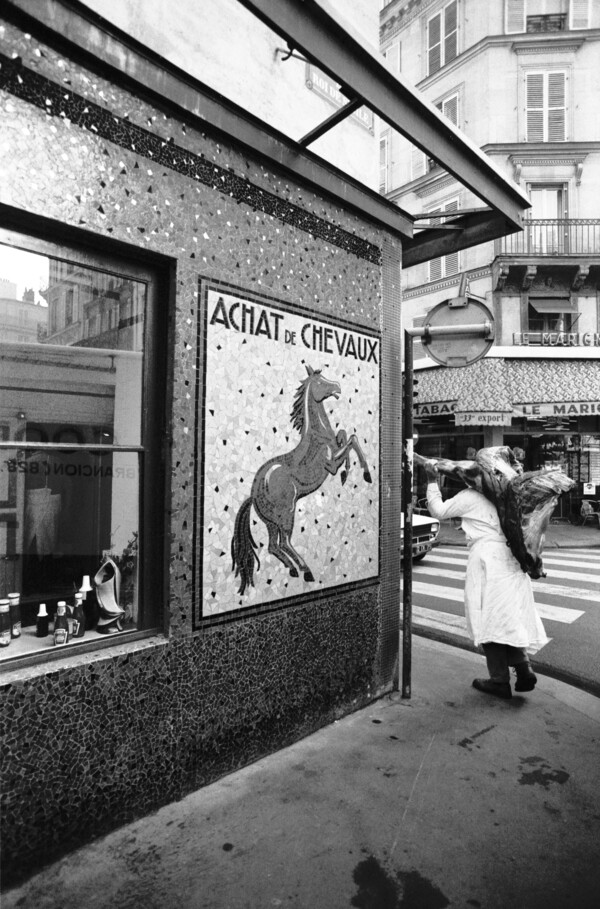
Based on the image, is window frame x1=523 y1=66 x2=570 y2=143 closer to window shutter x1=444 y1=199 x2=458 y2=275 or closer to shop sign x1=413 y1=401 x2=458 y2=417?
window shutter x1=444 y1=199 x2=458 y2=275

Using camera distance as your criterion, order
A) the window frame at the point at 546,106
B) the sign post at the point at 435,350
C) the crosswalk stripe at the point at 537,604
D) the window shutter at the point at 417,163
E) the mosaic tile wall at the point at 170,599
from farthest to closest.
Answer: the window shutter at the point at 417,163
the window frame at the point at 546,106
the crosswalk stripe at the point at 537,604
the sign post at the point at 435,350
the mosaic tile wall at the point at 170,599

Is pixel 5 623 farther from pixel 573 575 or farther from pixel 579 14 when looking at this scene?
pixel 579 14

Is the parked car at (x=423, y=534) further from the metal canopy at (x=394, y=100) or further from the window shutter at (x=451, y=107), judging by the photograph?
the window shutter at (x=451, y=107)

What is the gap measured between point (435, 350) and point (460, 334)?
9.2 inches

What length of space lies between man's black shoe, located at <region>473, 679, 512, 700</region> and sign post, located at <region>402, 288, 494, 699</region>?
670 millimetres

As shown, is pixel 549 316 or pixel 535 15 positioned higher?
pixel 535 15

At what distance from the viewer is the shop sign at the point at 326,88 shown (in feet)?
15.0

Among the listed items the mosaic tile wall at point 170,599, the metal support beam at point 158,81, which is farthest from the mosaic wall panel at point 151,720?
the metal support beam at point 158,81

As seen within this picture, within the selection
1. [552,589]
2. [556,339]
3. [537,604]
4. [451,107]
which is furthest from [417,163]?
[537,604]

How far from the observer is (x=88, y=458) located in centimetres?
310

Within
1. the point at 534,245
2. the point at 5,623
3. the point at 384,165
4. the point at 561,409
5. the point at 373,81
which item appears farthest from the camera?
the point at 384,165

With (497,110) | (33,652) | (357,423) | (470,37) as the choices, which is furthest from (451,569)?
(470,37)

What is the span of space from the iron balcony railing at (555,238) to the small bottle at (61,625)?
17.1 meters

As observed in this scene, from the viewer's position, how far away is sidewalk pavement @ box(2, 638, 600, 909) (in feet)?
7.79
